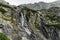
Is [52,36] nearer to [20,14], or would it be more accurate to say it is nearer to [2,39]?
[20,14]

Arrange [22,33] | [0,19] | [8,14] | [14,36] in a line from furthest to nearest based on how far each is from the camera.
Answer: [8,14] < [22,33] < [0,19] < [14,36]

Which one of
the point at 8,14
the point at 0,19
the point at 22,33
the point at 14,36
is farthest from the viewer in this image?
the point at 8,14

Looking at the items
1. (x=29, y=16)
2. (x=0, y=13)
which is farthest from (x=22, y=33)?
(x=29, y=16)

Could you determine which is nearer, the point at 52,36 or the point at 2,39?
the point at 2,39

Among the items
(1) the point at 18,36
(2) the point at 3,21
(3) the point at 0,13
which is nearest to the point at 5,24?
(2) the point at 3,21

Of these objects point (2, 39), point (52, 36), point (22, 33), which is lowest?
point (52, 36)

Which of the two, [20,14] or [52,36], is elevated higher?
[20,14]

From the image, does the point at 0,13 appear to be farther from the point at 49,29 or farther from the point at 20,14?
the point at 49,29
